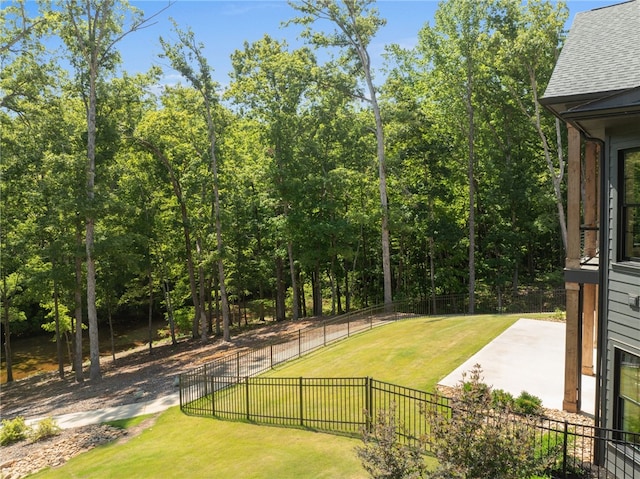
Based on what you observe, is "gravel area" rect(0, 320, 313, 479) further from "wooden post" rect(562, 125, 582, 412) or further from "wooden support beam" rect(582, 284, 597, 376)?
"wooden support beam" rect(582, 284, 597, 376)

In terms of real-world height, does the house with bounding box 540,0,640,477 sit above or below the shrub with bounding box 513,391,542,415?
above

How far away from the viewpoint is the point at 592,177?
10516mm

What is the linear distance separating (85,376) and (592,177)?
87.1 ft

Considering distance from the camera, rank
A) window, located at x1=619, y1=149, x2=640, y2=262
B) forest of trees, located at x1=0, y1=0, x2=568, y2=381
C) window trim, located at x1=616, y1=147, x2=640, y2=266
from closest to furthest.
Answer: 1. window, located at x1=619, y1=149, x2=640, y2=262
2. window trim, located at x1=616, y1=147, x2=640, y2=266
3. forest of trees, located at x1=0, y1=0, x2=568, y2=381

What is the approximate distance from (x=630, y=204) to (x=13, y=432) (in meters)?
17.7

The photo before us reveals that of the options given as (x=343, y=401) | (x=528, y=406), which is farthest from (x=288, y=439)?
(x=528, y=406)

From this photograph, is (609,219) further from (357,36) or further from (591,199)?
(357,36)

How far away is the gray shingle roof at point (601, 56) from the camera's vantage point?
8.70 m

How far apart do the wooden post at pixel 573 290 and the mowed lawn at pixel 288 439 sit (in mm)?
3491

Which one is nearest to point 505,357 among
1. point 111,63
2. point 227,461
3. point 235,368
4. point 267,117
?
point 227,461

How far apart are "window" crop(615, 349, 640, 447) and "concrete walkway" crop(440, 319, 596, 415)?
2.18 m

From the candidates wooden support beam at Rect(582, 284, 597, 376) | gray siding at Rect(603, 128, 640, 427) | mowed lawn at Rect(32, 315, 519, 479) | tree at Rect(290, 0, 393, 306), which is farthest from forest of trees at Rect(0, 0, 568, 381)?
gray siding at Rect(603, 128, 640, 427)

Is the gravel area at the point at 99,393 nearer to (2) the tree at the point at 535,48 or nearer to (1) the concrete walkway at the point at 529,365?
(1) the concrete walkway at the point at 529,365

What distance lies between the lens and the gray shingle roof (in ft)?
28.6
